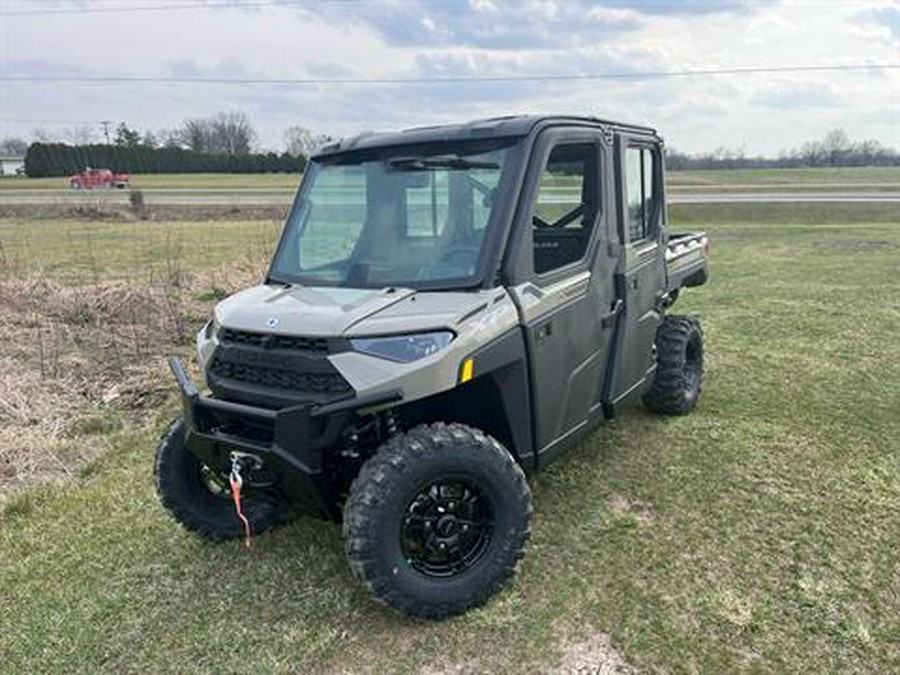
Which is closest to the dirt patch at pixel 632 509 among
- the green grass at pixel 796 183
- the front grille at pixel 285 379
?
the front grille at pixel 285 379

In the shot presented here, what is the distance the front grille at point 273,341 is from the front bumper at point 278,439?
0.84ft

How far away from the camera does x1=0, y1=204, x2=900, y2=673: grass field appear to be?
297cm

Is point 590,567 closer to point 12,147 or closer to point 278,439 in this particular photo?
point 278,439

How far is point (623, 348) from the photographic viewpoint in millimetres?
4324

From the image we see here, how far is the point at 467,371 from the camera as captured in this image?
3.11 metres

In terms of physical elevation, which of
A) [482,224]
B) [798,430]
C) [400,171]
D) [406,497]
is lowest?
[798,430]

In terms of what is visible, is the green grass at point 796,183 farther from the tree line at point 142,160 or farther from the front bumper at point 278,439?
the front bumper at point 278,439

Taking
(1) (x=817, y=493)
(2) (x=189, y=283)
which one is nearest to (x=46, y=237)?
(2) (x=189, y=283)

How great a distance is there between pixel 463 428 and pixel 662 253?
2544mm

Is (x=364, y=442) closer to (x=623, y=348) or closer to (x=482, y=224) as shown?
(x=482, y=224)

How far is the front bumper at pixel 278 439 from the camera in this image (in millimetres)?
2895

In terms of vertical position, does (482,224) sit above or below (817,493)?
above

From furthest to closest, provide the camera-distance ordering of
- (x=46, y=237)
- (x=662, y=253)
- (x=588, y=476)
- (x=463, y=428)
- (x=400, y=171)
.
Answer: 1. (x=46, y=237)
2. (x=662, y=253)
3. (x=588, y=476)
4. (x=400, y=171)
5. (x=463, y=428)

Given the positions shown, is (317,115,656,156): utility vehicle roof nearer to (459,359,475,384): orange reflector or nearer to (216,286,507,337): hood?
(216,286,507,337): hood
